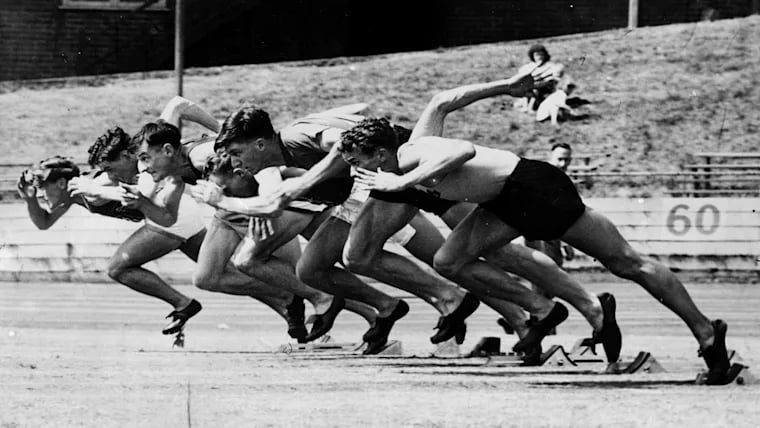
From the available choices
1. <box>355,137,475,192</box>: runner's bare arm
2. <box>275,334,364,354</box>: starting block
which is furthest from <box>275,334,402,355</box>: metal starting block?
<box>355,137,475,192</box>: runner's bare arm

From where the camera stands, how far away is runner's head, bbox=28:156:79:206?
49.1 ft

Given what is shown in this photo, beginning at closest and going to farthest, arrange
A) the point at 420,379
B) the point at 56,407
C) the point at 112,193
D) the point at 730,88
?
the point at 56,407 < the point at 420,379 < the point at 112,193 < the point at 730,88

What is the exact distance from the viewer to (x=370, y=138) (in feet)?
36.7

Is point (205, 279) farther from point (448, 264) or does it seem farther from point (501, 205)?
point (501, 205)

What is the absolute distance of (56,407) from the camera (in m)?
8.59

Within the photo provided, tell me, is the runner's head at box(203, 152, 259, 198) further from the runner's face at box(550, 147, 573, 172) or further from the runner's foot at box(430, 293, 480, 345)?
the runner's face at box(550, 147, 573, 172)

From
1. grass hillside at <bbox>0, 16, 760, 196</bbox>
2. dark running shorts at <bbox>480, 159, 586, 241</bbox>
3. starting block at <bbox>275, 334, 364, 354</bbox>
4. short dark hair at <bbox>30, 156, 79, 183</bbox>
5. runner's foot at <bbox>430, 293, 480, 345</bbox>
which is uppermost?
dark running shorts at <bbox>480, 159, 586, 241</bbox>

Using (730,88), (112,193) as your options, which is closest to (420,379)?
(112,193)

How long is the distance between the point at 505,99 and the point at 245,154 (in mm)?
20861

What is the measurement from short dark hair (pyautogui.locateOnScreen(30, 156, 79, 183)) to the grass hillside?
14.5 metres

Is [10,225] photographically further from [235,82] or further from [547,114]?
[547,114]

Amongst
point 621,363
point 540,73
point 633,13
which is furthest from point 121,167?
point 633,13

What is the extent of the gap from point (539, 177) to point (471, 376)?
124cm

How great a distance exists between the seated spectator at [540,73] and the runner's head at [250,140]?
1749mm
